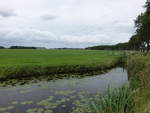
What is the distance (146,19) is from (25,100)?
26605 mm

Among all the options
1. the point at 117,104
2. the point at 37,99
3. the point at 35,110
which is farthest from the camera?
the point at 37,99

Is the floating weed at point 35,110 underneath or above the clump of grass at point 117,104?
underneath

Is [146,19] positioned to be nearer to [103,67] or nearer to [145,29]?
[145,29]

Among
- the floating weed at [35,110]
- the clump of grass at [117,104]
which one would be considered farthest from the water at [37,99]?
the clump of grass at [117,104]

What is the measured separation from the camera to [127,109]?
6.59 m

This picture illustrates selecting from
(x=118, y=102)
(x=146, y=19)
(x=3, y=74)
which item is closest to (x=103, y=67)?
(x=146, y=19)

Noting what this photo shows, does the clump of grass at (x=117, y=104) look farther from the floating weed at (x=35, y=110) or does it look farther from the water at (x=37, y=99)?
the floating weed at (x=35, y=110)

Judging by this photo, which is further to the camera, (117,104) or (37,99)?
(37,99)

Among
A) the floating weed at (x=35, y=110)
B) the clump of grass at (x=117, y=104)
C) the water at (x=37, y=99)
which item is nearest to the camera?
the clump of grass at (x=117, y=104)

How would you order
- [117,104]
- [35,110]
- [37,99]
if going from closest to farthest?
[117,104] < [35,110] < [37,99]

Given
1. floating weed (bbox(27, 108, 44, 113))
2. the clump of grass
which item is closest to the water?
floating weed (bbox(27, 108, 44, 113))

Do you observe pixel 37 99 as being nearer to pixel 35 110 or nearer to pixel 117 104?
pixel 35 110

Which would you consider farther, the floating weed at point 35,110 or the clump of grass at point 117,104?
the floating weed at point 35,110

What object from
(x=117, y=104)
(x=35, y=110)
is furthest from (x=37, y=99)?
(x=117, y=104)
